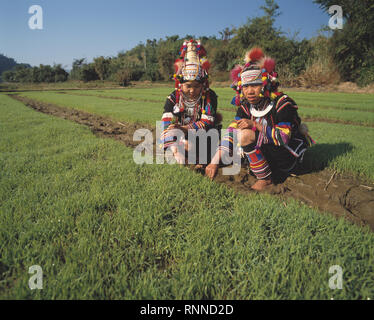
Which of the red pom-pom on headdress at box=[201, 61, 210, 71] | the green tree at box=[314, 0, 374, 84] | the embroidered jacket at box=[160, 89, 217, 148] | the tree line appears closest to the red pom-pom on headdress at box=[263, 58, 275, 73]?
the red pom-pom on headdress at box=[201, 61, 210, 71]

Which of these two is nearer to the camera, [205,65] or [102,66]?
[205,65]

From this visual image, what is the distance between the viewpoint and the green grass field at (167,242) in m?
1.01

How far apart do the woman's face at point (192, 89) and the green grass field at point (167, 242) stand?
109 centimetres

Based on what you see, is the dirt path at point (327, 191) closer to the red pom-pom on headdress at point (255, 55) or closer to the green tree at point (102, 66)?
the red pom-pom on headdress at point (255, 55)

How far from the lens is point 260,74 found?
192cm

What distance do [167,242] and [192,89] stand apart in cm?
179

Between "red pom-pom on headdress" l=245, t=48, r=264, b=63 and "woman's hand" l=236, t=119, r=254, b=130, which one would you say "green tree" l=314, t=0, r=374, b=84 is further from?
"woman's hand" l=236, t=119, r=254, b=130

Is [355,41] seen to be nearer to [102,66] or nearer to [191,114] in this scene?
[191,114]

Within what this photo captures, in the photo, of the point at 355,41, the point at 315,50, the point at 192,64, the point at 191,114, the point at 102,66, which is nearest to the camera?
the point at 192,64

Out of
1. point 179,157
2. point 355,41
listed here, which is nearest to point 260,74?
point 179,157

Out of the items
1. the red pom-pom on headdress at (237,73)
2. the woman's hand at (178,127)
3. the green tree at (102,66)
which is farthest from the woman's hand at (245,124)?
the green tree at (102,66)

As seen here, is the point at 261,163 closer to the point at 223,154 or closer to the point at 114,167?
the point at 223,154
